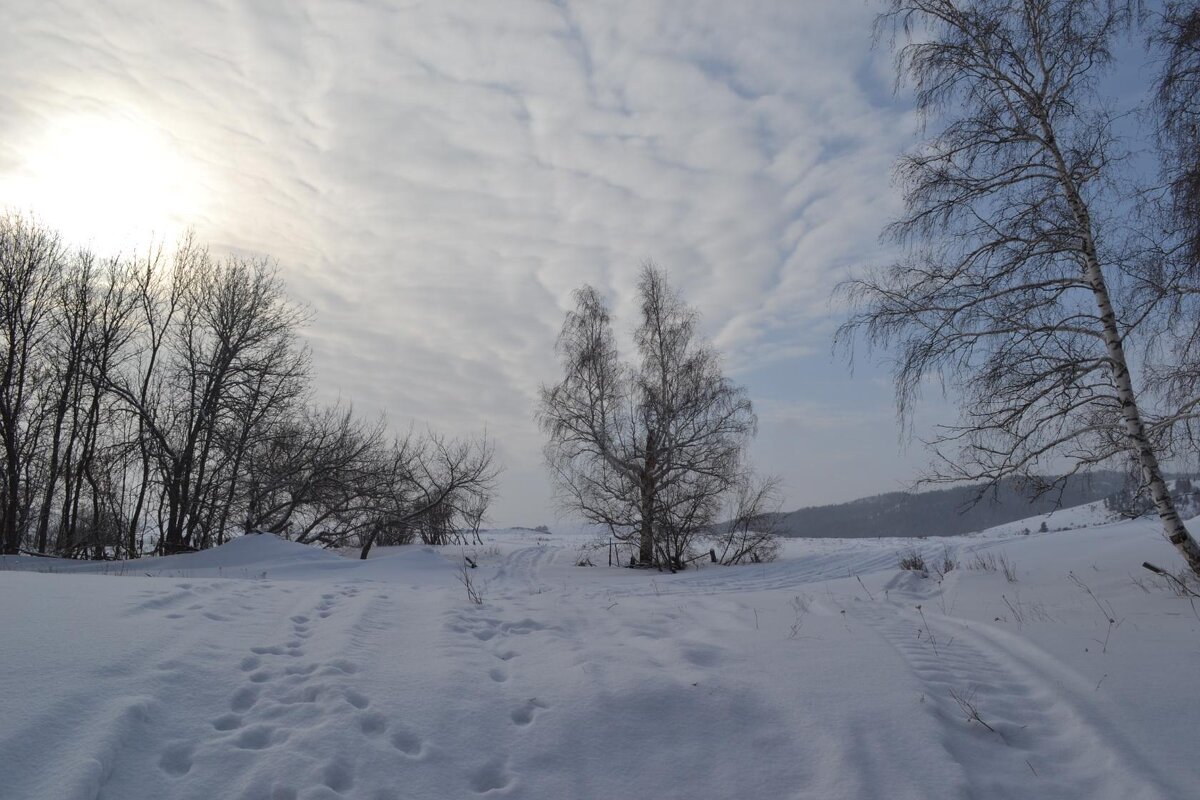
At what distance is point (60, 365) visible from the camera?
16406 millimetres

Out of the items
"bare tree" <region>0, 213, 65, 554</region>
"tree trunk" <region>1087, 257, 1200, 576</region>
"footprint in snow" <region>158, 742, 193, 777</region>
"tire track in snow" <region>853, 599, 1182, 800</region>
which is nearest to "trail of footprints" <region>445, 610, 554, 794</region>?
"footprint in snow" <region>158, 742, 193, 777</region>

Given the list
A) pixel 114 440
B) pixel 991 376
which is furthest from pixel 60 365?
pixel 991 376

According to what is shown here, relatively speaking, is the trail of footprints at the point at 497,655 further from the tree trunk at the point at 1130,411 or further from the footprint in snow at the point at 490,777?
the tree trunk at the point at 1130,411

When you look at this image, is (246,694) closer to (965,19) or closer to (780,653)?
(780,653)

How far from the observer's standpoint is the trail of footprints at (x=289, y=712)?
9.62 feet

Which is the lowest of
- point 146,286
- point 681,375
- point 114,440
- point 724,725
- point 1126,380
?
point 724,725

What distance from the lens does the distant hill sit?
715 cm

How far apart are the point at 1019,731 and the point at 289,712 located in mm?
4175

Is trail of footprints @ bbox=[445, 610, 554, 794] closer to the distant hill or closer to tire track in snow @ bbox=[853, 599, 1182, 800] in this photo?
tire track in snow @ bbox=[853, 599, 1182, 800]

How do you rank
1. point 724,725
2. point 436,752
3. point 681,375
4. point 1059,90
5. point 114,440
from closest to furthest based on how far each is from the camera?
point 436,752 → point 724,725 → point 1059,90 → point 114,440 → point 681,375

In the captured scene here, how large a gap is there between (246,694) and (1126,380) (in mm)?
8410

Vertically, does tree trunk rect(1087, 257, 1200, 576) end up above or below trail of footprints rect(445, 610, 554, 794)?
above

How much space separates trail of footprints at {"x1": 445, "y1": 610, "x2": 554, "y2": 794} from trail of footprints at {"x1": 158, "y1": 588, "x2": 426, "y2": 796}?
1.20ft

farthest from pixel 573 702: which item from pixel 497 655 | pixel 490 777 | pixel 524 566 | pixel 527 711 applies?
pixel 524 566
